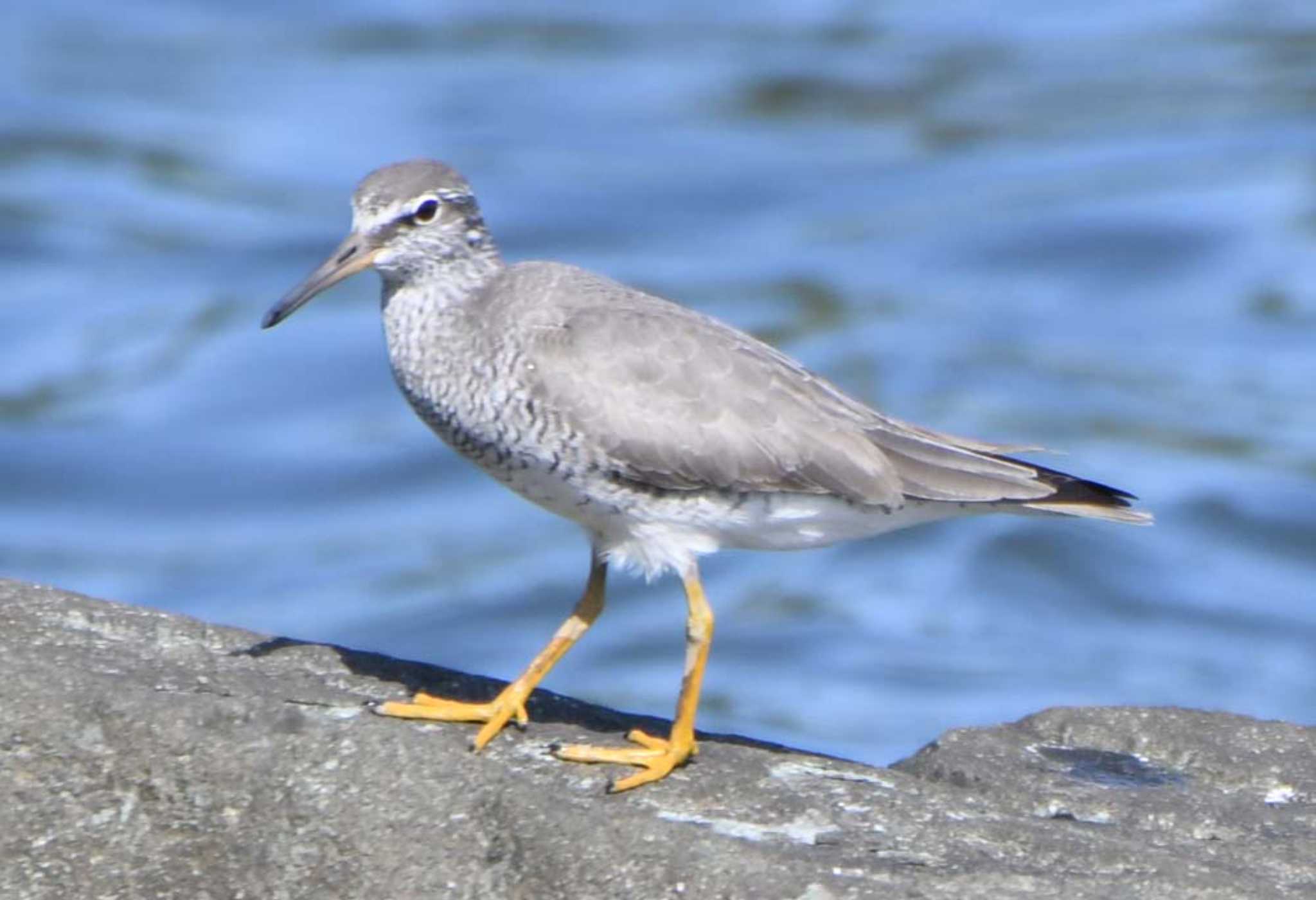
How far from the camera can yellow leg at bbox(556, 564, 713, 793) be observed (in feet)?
25.2

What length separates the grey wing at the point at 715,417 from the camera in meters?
8.23

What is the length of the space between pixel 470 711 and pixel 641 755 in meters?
0.68

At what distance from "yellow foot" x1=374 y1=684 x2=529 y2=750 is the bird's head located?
68.4 inches

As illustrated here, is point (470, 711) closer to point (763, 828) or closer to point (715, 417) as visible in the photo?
A: point (763, 828)

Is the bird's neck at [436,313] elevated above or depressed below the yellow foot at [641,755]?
above

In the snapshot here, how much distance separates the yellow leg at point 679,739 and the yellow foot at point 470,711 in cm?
24

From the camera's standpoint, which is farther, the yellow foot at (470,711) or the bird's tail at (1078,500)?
the bird's tail at (1078,500)

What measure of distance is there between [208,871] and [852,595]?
42.4 feet

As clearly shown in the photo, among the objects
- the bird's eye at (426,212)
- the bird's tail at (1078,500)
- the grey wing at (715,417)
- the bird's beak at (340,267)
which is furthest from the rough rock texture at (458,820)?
the bird's eye at (426,212)

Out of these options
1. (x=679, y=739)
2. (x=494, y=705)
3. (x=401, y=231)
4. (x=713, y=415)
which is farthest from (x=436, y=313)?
(x=679, y=739)

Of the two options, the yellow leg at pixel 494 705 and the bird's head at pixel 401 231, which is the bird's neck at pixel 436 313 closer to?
the bird's head at pixel 401 231

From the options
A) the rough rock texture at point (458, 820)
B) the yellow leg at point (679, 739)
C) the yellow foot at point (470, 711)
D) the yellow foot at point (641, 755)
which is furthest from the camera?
the yellow foot at point (470, 711)

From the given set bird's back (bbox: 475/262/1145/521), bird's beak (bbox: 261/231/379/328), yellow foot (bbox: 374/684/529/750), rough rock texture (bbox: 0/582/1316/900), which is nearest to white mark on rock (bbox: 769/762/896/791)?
rough rock texture (bbox: 0/582/1316/900)

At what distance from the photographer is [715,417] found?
8.38 metres
